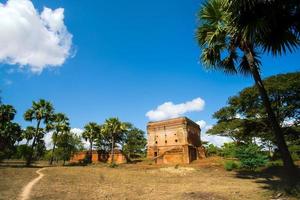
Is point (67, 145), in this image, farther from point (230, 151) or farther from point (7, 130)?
point (230, 151)

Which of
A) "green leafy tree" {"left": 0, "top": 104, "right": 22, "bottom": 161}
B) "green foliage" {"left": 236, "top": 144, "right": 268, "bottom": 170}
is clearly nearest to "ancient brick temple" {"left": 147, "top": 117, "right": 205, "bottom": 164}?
"green foliage" {"left": 236, "top": 144, "right": 268, "bottom": 170}

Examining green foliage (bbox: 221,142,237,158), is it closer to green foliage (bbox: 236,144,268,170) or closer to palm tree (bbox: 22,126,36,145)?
green foliage (bbox: 236,144,268,170)

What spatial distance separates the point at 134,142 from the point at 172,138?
17614 mm

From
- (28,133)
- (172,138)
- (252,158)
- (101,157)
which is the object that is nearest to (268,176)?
(252,158)

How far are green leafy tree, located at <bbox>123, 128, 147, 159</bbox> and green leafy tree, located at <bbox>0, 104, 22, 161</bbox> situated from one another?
78.8 ft

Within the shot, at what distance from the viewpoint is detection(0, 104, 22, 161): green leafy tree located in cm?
3585

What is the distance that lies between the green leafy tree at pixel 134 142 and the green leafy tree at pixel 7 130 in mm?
24025

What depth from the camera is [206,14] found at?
10.8m

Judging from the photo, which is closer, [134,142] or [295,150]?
[295,150]

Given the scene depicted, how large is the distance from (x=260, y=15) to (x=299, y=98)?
69.1ft

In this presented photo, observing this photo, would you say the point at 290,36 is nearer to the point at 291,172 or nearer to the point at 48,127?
the point at 291,172

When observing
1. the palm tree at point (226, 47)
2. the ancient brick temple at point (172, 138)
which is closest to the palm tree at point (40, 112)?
the ancient brick temple at point (172, 138)

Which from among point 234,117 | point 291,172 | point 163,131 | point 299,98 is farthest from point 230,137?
point 291,172

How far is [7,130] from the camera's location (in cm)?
4303
